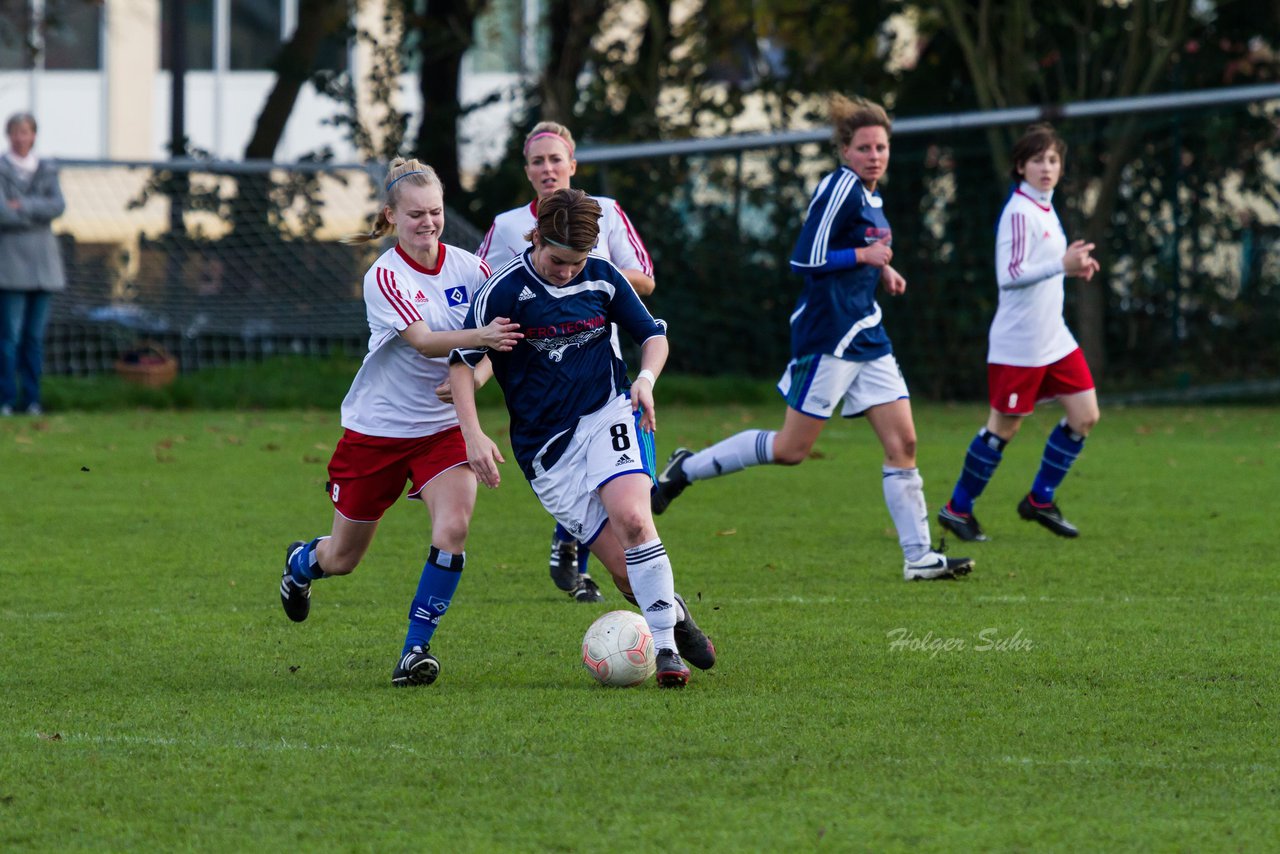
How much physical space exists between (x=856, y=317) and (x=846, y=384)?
0.96 feet

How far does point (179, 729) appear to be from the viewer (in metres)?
→ 4.77

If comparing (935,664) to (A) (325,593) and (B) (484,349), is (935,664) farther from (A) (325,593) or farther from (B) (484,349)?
(A) (325,593)

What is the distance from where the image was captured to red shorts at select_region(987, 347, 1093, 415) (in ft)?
28.1

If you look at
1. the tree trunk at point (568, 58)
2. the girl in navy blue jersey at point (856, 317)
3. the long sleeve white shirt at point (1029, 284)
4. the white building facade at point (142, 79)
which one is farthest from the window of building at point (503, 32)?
the white building facade at point (142, 79)

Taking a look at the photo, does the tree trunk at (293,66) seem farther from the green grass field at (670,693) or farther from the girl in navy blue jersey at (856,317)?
the girl in navy blue jersey at (856,317)

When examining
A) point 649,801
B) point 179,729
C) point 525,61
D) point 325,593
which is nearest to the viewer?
point 649,801

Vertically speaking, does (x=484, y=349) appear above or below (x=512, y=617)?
above

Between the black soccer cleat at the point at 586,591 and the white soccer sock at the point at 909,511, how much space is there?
131 cm

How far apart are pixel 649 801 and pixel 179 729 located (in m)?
1.47

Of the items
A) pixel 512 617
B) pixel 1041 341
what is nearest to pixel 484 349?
pixel 512 617

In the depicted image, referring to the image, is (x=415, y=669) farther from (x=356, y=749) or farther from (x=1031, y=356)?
(x=1031, y=356)

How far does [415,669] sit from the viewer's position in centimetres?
531

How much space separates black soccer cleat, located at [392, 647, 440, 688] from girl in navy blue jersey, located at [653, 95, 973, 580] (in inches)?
106

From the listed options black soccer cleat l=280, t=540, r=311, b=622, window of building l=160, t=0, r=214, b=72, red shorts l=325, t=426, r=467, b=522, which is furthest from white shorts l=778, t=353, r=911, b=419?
window of building l=160, t=0, r=214, b=72
